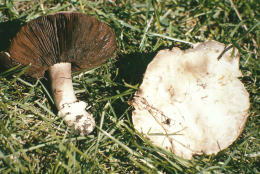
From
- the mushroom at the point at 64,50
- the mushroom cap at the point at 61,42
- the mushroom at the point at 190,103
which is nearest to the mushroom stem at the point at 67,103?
the mushroom at the point at 64,50

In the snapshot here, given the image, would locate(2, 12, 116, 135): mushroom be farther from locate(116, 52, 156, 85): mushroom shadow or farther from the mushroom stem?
locate(116, 52, 156, 85): mushroom shadow

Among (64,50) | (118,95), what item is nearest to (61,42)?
(64,50)

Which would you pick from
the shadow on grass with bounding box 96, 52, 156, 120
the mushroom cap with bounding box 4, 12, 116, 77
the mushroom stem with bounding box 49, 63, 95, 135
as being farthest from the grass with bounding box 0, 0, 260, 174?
the mushroom cap with bounding box 4, 12, 116, 77

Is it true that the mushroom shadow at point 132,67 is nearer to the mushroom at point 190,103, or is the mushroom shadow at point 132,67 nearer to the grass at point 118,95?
the grass at point 118,95

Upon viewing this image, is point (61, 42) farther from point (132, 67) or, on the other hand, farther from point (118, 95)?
point (132, 67)

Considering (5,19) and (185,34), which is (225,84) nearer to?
(185,34)

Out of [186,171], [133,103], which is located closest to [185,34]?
[133,103]

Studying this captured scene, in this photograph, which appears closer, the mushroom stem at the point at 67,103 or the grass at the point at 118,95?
the grass at the point at 118,95
